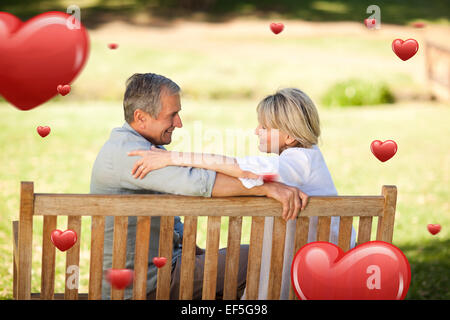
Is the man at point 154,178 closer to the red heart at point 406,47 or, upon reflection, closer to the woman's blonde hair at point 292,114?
the woman's blonde hair at point 292,114

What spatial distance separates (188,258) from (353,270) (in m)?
0.70

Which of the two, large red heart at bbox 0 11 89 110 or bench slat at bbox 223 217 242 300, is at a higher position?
large red heart at bbox 0 11 89 110

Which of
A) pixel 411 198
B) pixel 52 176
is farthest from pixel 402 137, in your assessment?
pixel 52 176

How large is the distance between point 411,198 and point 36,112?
303 inches

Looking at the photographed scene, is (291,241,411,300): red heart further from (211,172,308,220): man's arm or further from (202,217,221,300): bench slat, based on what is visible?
(202,217,221,300): bench slat

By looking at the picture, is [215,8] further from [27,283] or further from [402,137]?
[27,283]

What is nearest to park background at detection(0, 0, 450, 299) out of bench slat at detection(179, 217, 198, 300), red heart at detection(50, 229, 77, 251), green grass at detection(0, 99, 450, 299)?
green grass at detection(0, 99, 450, 299)

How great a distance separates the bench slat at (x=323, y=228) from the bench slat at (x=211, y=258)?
45cm

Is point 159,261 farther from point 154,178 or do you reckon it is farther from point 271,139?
point 271,139

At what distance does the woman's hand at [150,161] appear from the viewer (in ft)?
8.89

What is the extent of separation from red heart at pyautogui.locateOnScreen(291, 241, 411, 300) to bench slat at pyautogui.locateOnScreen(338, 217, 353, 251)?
165 mm

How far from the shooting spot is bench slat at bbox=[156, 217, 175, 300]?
2.74 meters

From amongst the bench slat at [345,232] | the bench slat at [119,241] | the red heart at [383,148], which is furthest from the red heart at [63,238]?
the red heart at [383,148]

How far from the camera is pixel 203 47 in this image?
1888cm
